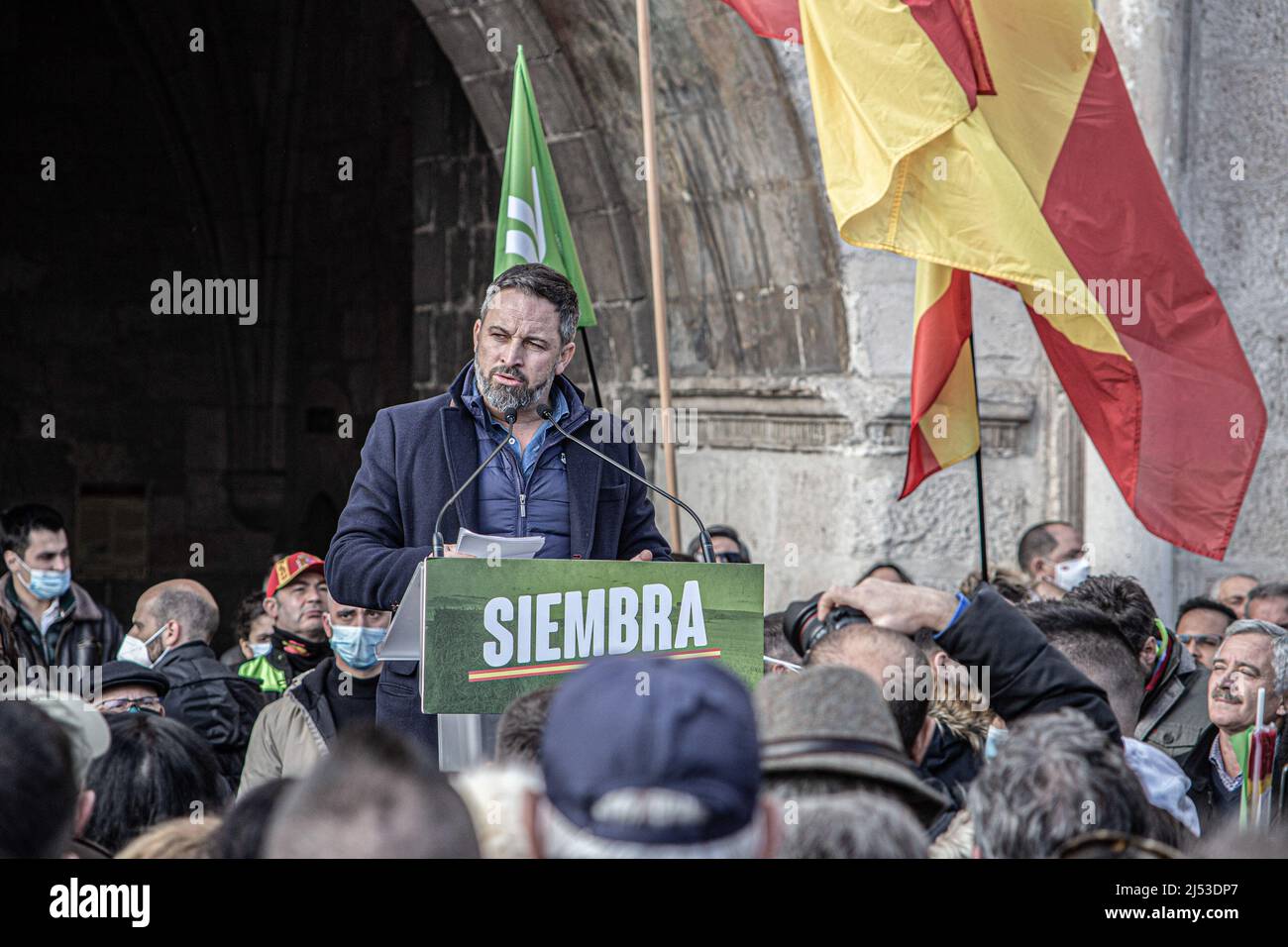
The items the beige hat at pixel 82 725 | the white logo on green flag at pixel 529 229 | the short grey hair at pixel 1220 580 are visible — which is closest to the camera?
the beige hat at pixel 82 725

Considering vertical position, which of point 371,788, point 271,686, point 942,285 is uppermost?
point 942,285

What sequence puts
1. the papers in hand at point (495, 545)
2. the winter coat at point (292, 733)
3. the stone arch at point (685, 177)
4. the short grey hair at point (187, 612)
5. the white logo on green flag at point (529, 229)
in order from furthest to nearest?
the stone arch at point (685, 177), the white logo on green flag at point (529, 229), the short grey hair at point (187, 612), the winter coat at point (292, 733), the papers in hand at point (495, 545)

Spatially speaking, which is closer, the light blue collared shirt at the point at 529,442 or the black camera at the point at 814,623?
the black camera at the point at 814,623

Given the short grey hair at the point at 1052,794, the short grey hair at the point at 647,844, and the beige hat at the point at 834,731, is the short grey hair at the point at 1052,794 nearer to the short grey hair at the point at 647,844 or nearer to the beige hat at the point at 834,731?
the beige hat at the point at 834,731

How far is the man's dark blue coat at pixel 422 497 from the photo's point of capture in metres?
3.23

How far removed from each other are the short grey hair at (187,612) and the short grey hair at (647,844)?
11.9ft

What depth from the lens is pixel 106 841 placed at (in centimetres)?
268

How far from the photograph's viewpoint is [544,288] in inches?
131

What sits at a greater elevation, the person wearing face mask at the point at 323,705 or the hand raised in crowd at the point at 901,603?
the hand raised in crowd at the point at 901,603

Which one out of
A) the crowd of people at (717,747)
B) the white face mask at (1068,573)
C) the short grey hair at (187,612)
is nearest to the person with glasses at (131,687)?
the crowd of people at (717,747)

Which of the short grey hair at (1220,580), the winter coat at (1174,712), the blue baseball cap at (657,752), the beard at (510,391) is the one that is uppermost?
the beard at (510,391)
